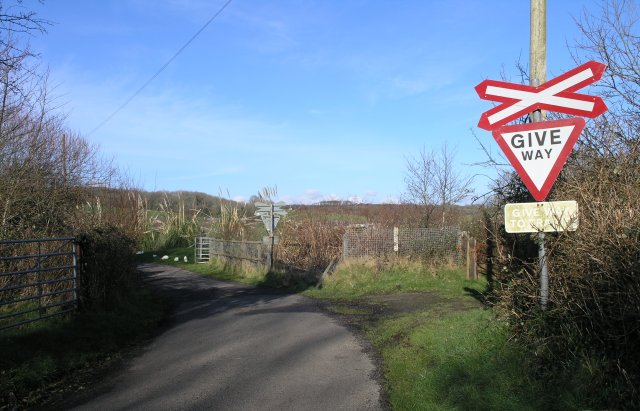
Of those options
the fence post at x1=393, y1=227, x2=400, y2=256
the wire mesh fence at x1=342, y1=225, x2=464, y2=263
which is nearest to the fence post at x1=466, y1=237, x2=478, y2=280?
the wire mesh fence at x1=342, y1=225, x2=464, y2=263

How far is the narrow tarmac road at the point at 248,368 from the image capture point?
5779 mm

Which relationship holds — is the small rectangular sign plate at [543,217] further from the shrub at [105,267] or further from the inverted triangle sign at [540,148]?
the shrub at [105,267]

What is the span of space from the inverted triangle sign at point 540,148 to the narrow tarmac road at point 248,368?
2857mm

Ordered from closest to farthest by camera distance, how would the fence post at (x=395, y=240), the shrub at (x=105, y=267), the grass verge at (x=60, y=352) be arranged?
the grass verge at (x=60, y=352) → the shrub at (x=105, y=267) → the fence post at (x=395, y=240)

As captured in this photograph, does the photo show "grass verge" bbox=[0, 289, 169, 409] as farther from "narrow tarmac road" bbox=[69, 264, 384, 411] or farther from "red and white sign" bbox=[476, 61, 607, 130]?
"red and white sign" bbox=[476, 61, 607, 130]

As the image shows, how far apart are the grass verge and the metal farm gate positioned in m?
0.42

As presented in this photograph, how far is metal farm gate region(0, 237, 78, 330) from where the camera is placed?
9336 millimetres

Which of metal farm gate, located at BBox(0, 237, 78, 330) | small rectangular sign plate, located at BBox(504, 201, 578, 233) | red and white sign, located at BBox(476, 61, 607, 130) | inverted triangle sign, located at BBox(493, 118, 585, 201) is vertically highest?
red and white sign, located at BBox(476, 61, 607, 130)

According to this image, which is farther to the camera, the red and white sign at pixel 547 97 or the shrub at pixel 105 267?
the shrub at pixel 105 267

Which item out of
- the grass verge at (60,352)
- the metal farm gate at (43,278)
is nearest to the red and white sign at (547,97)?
the grass verge at (60,352)

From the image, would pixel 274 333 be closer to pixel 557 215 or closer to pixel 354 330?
pixel 354 330

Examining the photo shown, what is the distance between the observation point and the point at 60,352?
26.0 ft

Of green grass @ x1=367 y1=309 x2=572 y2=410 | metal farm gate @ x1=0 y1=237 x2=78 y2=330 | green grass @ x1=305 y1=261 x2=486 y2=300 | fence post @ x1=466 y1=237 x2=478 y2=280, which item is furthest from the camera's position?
fence post @ x1=466 y1=237 x2=478 y2=280

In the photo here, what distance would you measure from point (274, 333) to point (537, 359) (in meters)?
5.61
